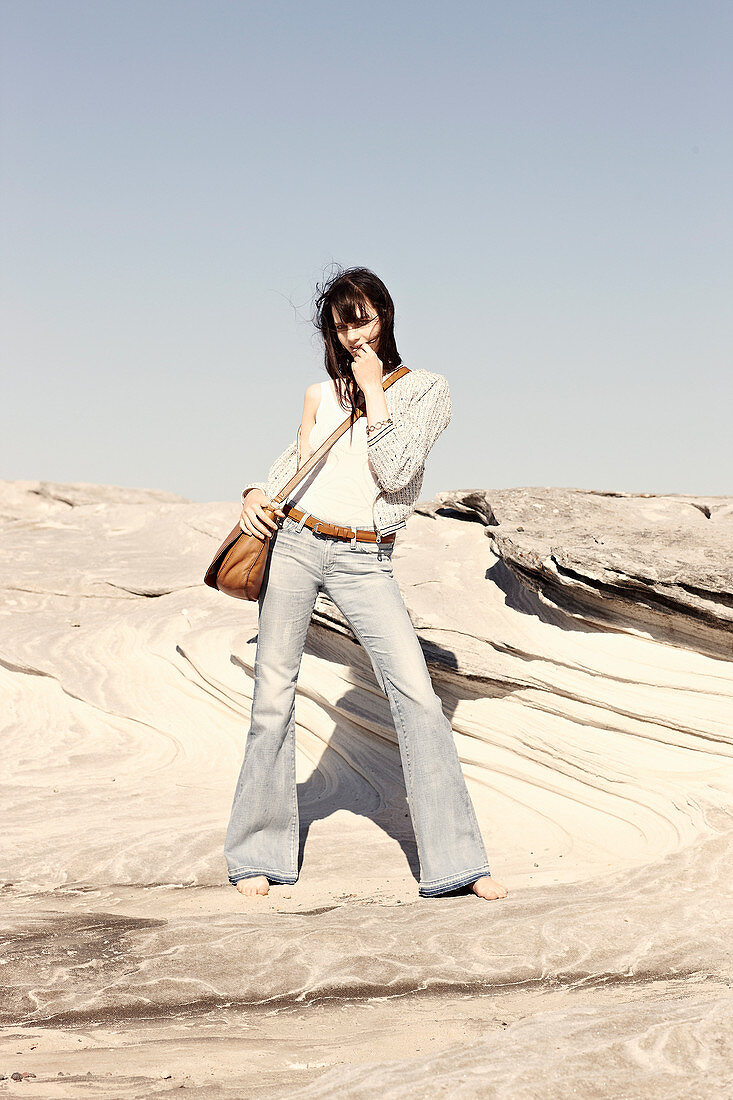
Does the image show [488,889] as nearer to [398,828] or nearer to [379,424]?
[398,828]

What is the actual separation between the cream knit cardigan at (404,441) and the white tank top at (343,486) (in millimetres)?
53

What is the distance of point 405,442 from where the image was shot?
3580mm

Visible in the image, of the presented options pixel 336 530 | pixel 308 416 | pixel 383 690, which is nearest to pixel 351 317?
pixel 308 416

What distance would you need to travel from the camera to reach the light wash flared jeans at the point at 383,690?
3650mm

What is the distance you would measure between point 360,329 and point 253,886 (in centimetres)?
243

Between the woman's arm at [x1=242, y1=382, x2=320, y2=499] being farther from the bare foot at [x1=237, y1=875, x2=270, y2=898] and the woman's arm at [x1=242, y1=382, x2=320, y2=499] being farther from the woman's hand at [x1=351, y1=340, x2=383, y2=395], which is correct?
the bare foot at [x1=237, y1=875, x2=270, y2=898]

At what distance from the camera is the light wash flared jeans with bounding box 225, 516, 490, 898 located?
3.65 meters

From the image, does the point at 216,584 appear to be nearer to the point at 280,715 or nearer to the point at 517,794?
the point at 280,715

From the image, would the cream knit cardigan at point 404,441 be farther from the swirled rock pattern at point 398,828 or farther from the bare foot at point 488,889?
the swirled rock pattern at point 398,828

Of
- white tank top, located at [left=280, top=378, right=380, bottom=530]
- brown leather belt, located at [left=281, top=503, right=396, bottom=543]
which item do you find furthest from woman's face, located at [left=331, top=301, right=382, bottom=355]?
brown leather belt, located at [left=281, top=503, right=396, bottom=543]

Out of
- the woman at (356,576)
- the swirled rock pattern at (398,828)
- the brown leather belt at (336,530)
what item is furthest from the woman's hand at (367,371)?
the swirled rock pattern at (398,828)

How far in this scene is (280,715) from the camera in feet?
12.7

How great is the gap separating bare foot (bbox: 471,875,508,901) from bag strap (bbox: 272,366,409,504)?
1.77m

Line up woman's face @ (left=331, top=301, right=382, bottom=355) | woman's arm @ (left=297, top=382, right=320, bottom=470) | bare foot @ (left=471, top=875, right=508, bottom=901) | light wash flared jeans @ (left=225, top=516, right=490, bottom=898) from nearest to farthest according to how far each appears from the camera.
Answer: bare foot @ (left=471, top=875, right=508, bottom=901) < light wash flared jeans @ (left=225, top=516, right=490, bottom=898) < woman's face @ (left=331, top=301, right=382, bottom=355) < woman's arm @ (left=297, top=382, right=320, bottom=470)
